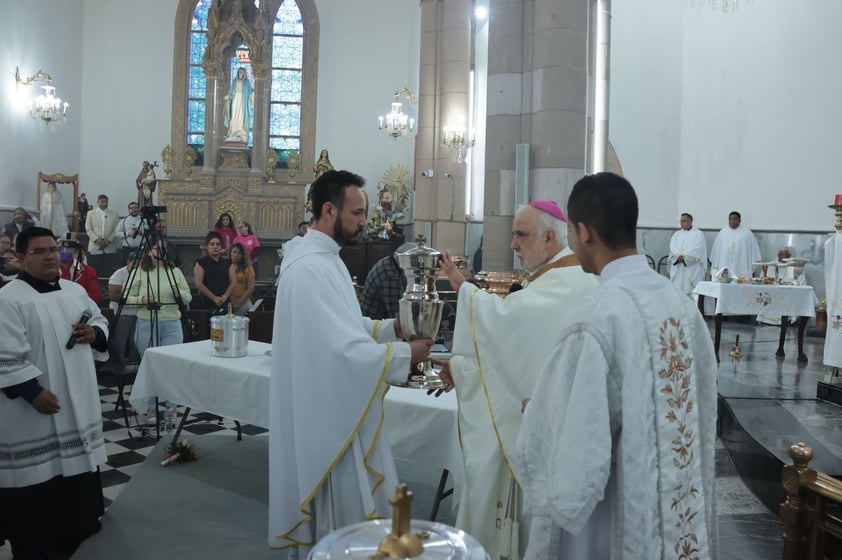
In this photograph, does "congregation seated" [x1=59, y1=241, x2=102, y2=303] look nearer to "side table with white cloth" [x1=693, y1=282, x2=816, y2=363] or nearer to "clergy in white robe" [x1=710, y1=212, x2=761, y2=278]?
"side table with white cloth" [x1=693, y1=282, x2=816, y2=363]

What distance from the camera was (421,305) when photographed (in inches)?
113

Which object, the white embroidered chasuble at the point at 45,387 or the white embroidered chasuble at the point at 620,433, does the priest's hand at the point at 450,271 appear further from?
the white embroidered chasuble at the point at 45,387

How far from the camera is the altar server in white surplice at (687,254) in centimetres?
1392

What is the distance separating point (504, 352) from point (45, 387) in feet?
8.44

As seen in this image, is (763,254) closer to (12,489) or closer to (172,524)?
(172,524)

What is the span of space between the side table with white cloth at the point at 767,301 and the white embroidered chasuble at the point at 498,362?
23.0 ft

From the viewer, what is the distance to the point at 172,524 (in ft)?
14.3

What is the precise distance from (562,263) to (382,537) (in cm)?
164

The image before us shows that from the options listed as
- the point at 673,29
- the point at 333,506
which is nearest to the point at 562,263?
the point at 333,506

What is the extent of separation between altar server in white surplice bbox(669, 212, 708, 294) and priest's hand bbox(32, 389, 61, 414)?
11856mm

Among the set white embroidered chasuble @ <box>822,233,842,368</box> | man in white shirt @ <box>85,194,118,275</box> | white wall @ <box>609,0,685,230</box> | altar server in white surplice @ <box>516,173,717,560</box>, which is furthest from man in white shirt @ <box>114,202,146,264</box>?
altar server in white surplice @ <box>516,173,717,560</box>

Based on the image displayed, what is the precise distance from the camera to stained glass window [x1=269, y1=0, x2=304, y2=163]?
19922 mm

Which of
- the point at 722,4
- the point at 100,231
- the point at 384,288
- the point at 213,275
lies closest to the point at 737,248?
the point at 722,4

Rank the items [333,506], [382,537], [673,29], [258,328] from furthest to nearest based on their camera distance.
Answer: [673,29]
[258,328]
[333,506]
[382,537]
